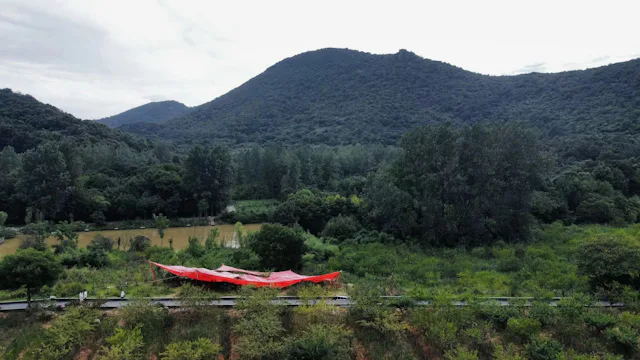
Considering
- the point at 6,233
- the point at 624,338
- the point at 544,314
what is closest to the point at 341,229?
the point at 544,314

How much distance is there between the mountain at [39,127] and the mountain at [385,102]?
1143 inches

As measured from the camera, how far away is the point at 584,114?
57.3 metres

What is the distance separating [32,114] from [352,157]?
45.9m

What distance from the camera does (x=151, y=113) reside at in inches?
6471

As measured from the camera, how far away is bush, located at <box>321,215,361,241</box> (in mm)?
24438

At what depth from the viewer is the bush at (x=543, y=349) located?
30.8 ft

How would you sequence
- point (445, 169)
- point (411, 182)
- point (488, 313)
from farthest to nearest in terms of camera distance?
point (411, 182) < point (445, 169) < point (488, 313)

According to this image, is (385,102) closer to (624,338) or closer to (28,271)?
(624,338)

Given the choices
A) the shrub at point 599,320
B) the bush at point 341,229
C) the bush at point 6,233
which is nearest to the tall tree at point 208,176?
the bush at point 6,233

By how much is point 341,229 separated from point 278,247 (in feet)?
27.3

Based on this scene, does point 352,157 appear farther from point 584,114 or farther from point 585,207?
point 584,114

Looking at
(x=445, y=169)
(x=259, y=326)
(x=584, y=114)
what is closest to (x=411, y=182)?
(x=445, y=169)

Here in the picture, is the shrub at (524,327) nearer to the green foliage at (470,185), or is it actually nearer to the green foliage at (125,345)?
the green foliage at (125,345)

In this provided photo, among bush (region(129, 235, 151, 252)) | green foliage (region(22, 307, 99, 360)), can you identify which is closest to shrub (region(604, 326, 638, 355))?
green foliage (region(22, 307, 99, 360))
